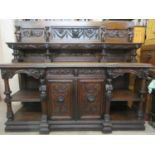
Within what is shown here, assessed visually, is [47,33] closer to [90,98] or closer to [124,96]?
[90,98]

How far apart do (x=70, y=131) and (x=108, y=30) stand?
142 cm

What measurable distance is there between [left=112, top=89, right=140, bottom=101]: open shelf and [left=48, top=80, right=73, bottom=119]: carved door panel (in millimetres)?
560

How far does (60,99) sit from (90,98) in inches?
14.4

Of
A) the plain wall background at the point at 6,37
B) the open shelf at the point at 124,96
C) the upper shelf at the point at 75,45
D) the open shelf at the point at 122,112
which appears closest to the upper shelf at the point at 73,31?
the upper shelf at the point at 75,45

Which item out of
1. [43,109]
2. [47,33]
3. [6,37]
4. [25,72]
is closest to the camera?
[25,72]

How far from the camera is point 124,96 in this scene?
1.80 meters

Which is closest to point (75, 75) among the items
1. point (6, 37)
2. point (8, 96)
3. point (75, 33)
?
point (75, 33)

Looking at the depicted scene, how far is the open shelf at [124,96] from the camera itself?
174cm

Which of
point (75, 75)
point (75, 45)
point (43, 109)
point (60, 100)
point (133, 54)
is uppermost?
point (75, 45)

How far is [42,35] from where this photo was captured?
1926mm

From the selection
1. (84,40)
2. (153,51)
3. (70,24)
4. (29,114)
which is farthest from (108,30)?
(29,114)

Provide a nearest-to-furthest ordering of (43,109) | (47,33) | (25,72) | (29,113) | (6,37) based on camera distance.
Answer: (25,72) → (43,109) → (47,33) → (29,113) → (6,37)

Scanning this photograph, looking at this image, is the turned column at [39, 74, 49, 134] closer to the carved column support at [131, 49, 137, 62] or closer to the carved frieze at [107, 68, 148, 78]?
the carved frieze at [107, 68, 148, 78]

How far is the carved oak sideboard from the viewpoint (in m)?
1.66
